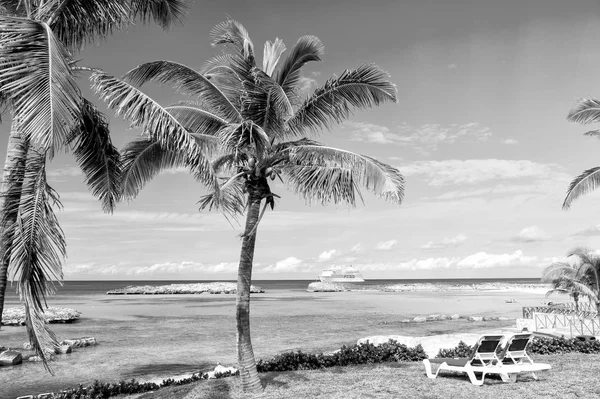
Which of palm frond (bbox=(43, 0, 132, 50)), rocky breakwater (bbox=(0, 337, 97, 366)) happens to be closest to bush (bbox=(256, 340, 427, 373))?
palm frond (bbox=(43, 0, 132, 50))

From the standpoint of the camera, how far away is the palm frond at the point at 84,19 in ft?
27.4

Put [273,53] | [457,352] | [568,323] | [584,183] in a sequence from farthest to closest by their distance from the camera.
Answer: [568,323] → [584,183] → [457,352] → [273,53]

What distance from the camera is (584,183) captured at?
1622 centimetres

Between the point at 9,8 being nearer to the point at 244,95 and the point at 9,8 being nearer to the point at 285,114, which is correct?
the point at 244,95

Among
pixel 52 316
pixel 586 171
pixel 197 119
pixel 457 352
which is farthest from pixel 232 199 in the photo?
pixel 52 316

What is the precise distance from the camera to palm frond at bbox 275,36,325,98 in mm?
10281

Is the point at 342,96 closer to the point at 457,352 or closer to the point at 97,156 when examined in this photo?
the point at 97,156

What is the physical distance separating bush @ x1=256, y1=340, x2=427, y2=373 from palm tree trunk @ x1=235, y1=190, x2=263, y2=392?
230cm

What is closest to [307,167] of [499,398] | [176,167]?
[176,167]

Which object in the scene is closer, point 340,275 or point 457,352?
point 457,352

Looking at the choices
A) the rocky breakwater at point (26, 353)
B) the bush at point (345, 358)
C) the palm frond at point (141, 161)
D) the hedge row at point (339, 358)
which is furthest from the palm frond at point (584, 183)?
the rocky breakwater at point (26, 353)

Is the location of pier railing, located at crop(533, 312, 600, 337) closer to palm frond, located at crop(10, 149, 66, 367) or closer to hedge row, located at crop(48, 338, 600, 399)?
hedge row, located at crop(48, 338, 600, 399)

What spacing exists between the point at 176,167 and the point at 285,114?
350cm

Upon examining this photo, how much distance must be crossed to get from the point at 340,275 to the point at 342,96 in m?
165
